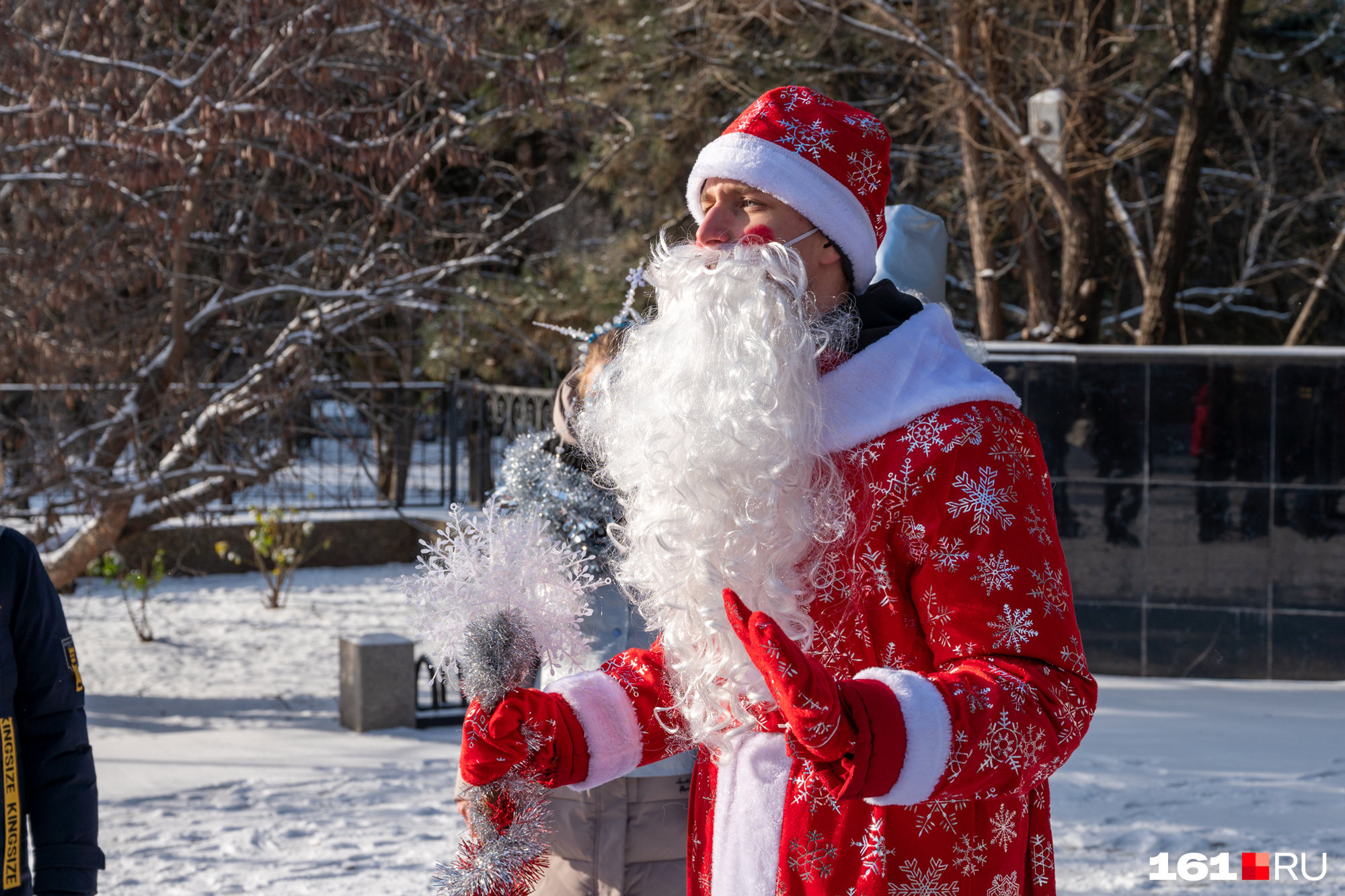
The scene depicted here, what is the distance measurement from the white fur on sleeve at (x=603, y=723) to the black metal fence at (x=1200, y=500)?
583 centimetres

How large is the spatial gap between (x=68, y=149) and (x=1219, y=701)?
6472 mm

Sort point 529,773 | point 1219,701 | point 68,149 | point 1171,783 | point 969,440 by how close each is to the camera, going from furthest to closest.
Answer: point 1219,701
point 68,149
point 1171,783
point 529,773
point 969,440

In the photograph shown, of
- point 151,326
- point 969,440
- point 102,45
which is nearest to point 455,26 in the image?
point 102,45

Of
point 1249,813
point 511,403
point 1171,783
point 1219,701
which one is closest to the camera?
point 1249,813

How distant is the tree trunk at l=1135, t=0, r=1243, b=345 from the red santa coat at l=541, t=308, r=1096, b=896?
26.4 feet

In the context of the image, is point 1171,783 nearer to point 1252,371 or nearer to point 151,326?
point 1252,371

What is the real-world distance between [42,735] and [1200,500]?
6.39m

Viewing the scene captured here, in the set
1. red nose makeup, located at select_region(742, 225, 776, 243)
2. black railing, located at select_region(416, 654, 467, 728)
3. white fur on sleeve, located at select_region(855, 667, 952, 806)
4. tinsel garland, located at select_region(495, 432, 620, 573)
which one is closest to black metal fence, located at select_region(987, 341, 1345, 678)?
black railing, located at select_region(416, 654, 467, 728)

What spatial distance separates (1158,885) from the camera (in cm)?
418

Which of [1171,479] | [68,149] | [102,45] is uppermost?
[102,45]

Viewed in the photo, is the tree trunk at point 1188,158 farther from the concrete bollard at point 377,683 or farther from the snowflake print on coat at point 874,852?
the snowflake print on coat at point 874,852

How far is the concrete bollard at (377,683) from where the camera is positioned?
6434 mm

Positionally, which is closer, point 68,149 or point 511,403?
point 68,149

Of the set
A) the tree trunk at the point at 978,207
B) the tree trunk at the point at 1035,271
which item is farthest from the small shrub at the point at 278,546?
the tree trunk at the point at 1035,271
